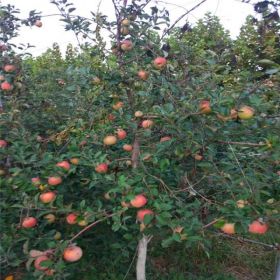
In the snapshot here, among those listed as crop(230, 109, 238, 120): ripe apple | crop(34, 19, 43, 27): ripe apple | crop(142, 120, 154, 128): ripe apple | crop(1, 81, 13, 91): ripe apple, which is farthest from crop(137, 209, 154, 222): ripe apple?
crop(34, 19, 43, 27): ripe apple

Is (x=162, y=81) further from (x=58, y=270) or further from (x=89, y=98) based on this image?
(x=58, y=270)

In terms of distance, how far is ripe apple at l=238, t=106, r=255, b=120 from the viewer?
1.50 metres

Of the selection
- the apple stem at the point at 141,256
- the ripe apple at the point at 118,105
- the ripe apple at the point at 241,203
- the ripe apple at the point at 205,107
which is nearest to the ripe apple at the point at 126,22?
the ripe apple at the point at 118,105

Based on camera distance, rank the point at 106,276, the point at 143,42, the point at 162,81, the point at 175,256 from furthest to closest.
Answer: the point at 175,256, the point at 106,276, the point at 143,42, the point at 162,81

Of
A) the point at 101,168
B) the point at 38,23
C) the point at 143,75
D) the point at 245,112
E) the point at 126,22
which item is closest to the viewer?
the point at 245,112

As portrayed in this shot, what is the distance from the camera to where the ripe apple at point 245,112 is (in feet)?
4.93

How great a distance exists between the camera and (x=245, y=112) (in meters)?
1.51

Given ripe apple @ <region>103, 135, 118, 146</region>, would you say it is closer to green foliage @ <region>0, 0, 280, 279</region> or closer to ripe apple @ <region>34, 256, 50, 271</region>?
green foliage @ <region>0, 0, 280, 279</region>

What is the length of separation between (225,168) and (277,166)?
53 cm

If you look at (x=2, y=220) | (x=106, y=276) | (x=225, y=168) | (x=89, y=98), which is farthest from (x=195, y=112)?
(x=106, y=276)

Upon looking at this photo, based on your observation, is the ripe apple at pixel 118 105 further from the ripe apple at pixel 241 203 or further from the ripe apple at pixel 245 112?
the ripe apple at pixel 241 203

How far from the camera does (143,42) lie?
202 cm

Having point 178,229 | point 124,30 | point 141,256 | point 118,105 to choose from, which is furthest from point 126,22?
point 141,256

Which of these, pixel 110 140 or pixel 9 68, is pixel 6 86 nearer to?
pixel 9 68
